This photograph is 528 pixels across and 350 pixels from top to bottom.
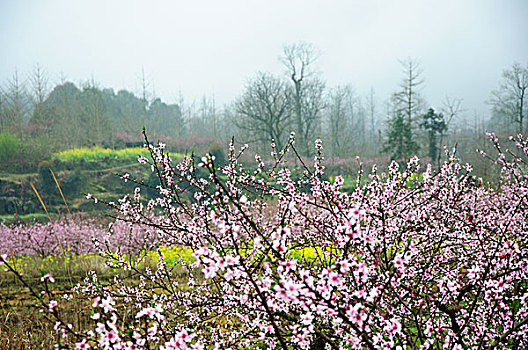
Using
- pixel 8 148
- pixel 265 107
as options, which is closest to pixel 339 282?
pixel 8 148

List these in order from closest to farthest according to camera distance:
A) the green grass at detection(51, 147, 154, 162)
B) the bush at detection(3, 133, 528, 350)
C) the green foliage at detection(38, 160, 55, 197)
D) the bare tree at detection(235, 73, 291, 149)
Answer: the bush at detection(3, 133, 528, 350), the green foliage at detection(38, 160, 55, 197), the green grass at detection(51, 147, 154, 162), the bare tree at detection(235, 73, 291, 149)

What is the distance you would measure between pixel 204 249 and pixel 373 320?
1593mm

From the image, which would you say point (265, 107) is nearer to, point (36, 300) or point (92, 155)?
point (92, 155)

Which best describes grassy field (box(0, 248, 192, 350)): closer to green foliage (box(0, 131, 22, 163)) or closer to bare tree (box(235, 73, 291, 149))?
green foliage (box(0, 131, 22, 163))

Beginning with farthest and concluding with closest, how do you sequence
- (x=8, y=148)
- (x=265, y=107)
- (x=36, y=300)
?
1. (x=265, y=107)
2. (x=8, y=148)
3. (x=36, y=300)

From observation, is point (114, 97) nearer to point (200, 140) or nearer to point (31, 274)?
point (200, 140)

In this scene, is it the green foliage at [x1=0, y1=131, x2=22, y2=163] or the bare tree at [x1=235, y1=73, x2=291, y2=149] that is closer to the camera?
the green foliage at [x1=0, y1=131, x2=22, y2=163]

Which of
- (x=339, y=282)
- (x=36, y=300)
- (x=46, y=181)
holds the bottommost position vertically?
(x=36, y=300)

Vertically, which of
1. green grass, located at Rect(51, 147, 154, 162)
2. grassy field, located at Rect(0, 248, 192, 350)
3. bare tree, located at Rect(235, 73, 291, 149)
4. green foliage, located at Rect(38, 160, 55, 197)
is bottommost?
grassy field, located at Rect(0, 248, 192, 350)

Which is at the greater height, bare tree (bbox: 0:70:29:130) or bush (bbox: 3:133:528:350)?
bare tree (bbox: 0:70:29:130)

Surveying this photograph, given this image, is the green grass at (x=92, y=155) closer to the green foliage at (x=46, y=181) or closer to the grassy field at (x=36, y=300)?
the green foliage at (x=46, y=181)

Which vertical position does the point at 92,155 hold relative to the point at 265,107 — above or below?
below

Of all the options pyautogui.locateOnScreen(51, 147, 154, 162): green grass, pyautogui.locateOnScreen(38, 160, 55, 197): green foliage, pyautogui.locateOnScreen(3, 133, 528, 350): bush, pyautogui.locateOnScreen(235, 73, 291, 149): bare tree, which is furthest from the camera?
pyautogui.locateOnScreen(235, 73, 291, 149): bare tree

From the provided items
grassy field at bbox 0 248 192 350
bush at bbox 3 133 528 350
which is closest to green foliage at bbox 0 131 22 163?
grassy field at bbox 0 248 192 350
